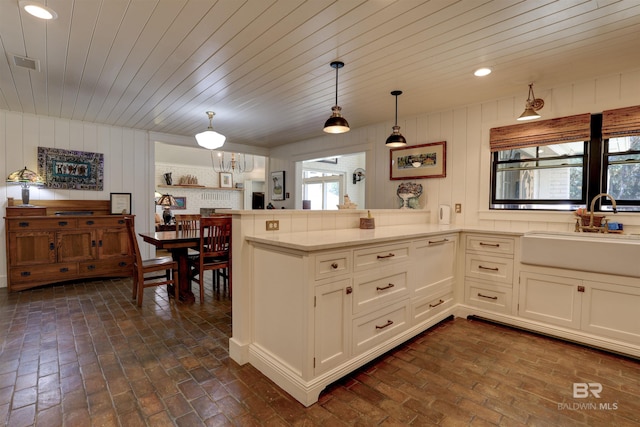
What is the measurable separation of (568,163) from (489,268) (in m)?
1.36

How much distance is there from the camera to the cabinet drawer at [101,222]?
4152 mm

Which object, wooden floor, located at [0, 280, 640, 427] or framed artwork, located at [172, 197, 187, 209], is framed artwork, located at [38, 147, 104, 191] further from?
framed artwork, located at [172, 197, 187, 209]

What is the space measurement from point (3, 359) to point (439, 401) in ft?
9.81

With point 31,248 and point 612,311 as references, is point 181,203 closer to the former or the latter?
point 31,248

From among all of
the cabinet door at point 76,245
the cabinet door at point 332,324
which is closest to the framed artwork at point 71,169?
the cabinet door at point 76,245

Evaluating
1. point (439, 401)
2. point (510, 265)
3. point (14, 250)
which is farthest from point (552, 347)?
point (14, 250)

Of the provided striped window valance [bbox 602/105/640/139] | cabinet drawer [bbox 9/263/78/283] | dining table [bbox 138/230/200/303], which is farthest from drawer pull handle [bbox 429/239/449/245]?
cabinet drawer [bbox 9/263/78/283]

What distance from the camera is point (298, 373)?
Answer: 1778 millimetres

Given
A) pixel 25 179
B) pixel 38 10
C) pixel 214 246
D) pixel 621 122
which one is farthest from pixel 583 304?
pixel 25 179

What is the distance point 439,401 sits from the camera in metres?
1.74

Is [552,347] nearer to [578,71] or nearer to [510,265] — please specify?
[510,265]

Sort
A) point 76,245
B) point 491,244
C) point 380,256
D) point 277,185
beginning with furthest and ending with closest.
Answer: point 277,185 < point 76,245 < point 491,244 < point 380,256

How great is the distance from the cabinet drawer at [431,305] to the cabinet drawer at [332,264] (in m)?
0.97

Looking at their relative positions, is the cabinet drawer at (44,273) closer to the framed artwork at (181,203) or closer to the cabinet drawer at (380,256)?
the cabinet drawer at (380,256)
